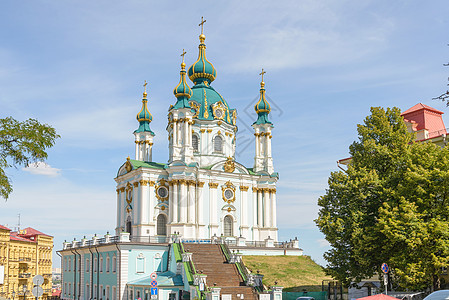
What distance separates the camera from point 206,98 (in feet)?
190

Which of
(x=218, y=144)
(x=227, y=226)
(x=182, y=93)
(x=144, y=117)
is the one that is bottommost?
(x=227, y=226)

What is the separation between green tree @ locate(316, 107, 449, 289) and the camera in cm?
2627

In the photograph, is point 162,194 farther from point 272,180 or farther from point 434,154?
point 434,154

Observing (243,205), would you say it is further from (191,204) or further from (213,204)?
(191,204)

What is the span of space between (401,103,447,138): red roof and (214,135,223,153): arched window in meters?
21.9

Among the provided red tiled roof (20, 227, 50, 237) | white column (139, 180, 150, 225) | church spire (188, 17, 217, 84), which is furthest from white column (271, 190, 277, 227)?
red tiled roof (20, 227, 50, 237)

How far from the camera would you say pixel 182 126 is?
176 ft

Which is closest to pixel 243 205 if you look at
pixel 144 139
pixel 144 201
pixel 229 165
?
pixel 229 165

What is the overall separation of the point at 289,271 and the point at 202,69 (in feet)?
87.9

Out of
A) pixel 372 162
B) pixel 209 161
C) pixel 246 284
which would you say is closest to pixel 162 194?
pixel 209 161

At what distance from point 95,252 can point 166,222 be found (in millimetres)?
8628

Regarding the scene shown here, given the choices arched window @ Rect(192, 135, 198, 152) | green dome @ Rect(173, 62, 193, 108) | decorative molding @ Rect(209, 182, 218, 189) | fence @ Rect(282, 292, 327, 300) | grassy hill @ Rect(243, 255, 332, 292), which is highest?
green dome @ Rect(173, 62, 193, 108)

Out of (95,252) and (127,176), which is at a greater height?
(127,176)

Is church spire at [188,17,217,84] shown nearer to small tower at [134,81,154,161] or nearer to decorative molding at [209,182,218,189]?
small tower at [134,81,154,161]
